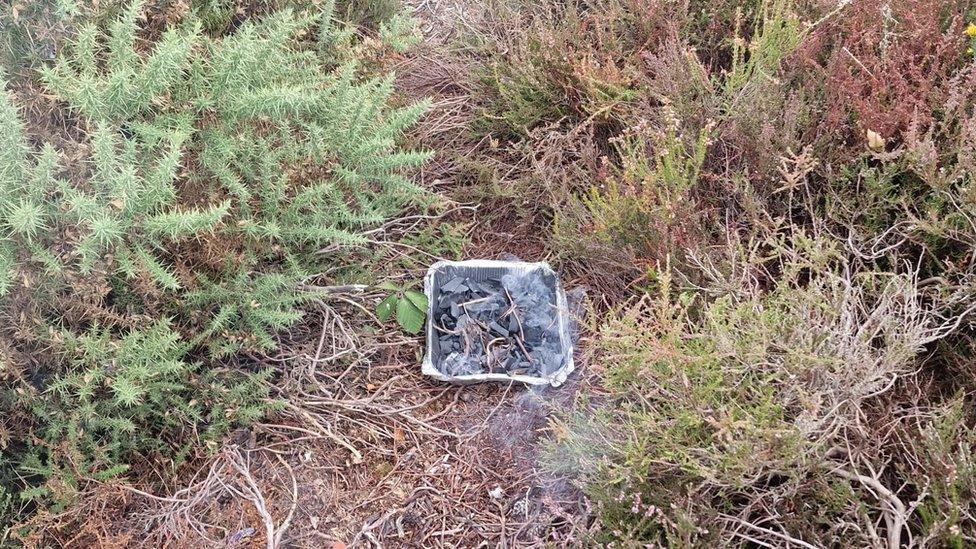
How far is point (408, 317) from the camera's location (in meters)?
2.80

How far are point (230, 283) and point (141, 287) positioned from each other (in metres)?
0.31

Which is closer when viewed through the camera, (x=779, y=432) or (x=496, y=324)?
(x=779, y=432)

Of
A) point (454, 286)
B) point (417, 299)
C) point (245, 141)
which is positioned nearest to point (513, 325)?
point (454, 286)

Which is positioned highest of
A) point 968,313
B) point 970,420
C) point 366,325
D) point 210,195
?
point 210,195

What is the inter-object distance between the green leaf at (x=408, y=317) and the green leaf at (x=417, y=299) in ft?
0.06

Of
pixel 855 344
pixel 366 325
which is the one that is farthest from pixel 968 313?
pixel 366 325

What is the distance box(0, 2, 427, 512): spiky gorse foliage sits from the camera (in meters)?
2.17

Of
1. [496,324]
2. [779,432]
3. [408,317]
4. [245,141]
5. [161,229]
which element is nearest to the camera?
[779,432]

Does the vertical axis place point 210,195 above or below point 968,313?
above

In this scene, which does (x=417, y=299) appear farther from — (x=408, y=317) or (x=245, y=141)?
(x=245, y=141)

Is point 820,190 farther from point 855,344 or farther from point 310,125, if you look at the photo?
point 310,125

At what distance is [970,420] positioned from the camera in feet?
7.06

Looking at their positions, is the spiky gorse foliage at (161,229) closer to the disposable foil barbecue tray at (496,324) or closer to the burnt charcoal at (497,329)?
the disposable foil barbecue tray at (496,324)

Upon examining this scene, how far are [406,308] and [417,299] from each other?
0.06m
